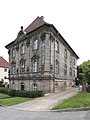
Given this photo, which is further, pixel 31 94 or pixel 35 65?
pixel 35 65

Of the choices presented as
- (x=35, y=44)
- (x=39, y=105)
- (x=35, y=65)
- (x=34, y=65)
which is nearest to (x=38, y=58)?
(x=35, y=65)

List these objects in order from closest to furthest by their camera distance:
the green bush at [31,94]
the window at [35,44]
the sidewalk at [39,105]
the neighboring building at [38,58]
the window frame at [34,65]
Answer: the sidewalk at [39,105] → the green bush at [31,94] → the neighboring building at [38,58] → the window frame at [34,65] → the window at [35,44]

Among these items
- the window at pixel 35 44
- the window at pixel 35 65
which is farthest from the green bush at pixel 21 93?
the window at pixel 35 44

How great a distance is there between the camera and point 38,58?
100ft

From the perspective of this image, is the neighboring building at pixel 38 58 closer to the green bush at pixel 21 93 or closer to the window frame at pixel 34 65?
the window frame at pixel 34 65

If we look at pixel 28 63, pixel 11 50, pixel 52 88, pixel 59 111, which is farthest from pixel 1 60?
pixel 59 111

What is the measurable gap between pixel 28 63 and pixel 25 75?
2380 millimetres

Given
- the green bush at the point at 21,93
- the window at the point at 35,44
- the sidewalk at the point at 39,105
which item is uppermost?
the window at the point at 35,44

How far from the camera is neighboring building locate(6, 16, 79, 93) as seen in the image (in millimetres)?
29170

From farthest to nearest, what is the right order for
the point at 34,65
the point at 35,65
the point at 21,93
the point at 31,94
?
the point at 34,65 < the point at 35,65 < the point at 21,93 < the point at 31,94

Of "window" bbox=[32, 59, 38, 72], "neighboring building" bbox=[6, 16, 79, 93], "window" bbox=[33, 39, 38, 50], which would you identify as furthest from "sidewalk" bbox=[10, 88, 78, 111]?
"window" bbox=[33, 39, 38, 50]

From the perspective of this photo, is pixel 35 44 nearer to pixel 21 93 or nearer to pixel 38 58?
pixel 38 58

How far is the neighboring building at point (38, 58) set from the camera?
2917 cm

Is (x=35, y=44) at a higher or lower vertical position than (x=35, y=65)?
higher
